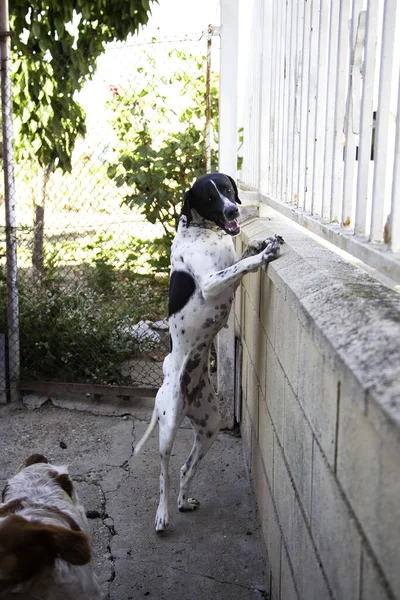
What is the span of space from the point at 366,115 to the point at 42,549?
1537 millimetres

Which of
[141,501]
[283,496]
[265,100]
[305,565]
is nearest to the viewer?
[305,565]

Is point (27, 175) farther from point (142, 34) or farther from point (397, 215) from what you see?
point (397, 215)

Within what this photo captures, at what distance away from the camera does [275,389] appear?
263 cm

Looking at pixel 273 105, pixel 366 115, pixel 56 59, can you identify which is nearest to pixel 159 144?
pixel 56 59

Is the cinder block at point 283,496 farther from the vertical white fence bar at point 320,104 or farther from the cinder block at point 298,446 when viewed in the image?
the vertical white fence bar at point 320,104

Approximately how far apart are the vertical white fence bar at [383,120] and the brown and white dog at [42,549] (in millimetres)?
1234

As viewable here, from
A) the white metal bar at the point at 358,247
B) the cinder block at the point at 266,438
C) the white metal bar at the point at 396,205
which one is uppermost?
the white metal bar at the point at 396,205

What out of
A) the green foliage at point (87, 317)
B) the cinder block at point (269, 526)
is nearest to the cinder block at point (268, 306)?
the cinder block at point (269, 526)

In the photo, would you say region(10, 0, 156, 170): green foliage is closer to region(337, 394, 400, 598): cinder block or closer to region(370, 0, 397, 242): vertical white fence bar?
region(370, 0, 397, 242): vertical white fence bar

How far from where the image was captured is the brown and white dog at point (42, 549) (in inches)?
73.7

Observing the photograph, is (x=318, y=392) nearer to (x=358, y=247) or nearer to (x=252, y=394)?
(x=358, y=247)

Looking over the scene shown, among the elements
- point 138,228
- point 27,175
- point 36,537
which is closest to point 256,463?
point 36,537

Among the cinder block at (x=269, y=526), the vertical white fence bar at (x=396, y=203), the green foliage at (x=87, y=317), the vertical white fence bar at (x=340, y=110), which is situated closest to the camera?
the vertical white fence bar at (x=396, y=203)

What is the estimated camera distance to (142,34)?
21.8 feet
